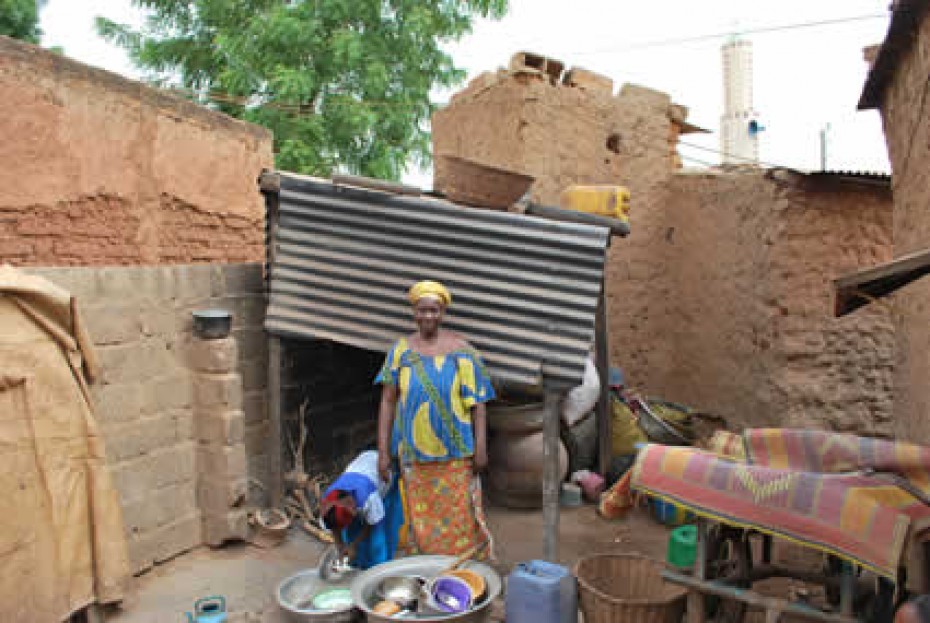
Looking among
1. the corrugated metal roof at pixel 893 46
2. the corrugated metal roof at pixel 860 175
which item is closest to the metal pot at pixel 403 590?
the corrugated metal roof at pixel 893 46

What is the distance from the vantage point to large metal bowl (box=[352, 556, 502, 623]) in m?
3.45

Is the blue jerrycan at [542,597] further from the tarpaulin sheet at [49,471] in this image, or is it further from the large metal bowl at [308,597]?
the tarpaulin sheet at [49,471]

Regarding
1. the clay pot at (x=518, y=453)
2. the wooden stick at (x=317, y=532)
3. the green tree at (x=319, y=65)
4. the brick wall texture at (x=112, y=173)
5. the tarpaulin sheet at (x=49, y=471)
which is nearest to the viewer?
the tarpaulin sheet at (x=49, y=471)

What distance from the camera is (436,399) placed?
4.03 m

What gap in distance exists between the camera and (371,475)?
13.5 ft

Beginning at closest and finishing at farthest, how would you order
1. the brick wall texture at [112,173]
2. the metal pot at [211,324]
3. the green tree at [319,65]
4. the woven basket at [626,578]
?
the woven basket at [626,578]
the metal pot at [211,324]
the brick wall texture at [112,173]
the green tree at [319,65]

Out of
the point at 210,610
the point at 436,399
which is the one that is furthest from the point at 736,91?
the point at 210,610

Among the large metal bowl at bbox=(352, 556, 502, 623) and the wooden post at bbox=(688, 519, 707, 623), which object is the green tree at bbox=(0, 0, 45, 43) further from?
the wooden post at bbox=(688, 519, 707, 623)

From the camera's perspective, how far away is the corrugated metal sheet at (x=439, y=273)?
413cm

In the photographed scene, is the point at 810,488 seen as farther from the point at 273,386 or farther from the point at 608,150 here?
the point at 608,150

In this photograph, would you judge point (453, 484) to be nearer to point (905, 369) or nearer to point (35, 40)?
point (905, 369)

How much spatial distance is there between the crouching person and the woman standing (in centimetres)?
12

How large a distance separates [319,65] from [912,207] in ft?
35.7

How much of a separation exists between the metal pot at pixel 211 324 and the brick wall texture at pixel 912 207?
4351mm
